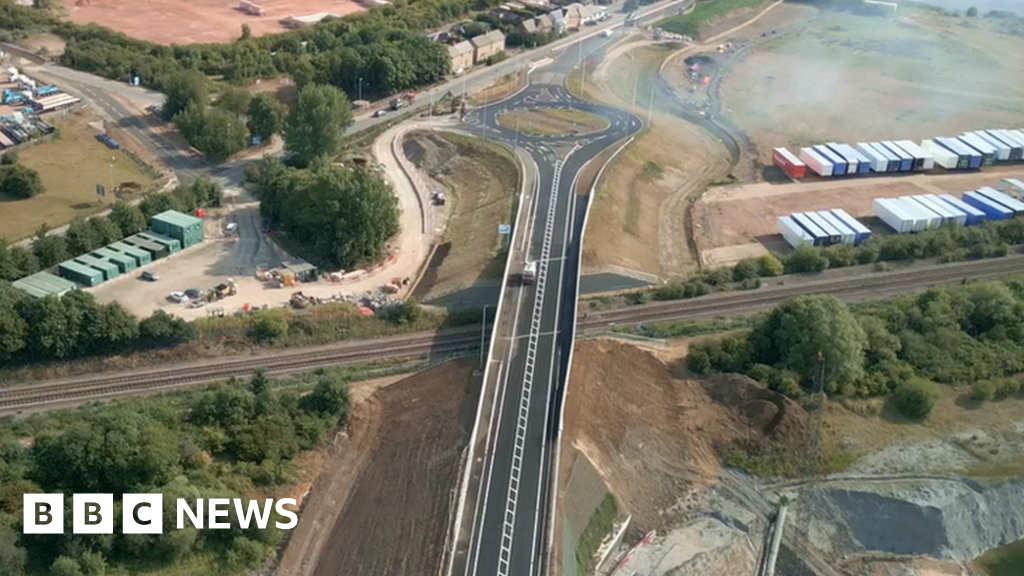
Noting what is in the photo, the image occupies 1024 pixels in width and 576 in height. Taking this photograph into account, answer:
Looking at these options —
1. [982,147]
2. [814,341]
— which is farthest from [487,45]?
[814,341]

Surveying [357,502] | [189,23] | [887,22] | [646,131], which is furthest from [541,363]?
[887,22]

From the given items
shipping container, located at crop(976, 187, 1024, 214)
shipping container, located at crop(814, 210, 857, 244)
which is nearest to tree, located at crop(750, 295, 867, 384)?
shipping container, located at crop(814, 210, 857, 244)

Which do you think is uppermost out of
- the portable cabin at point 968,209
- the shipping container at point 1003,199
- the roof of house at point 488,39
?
the roof of house at point 488,39

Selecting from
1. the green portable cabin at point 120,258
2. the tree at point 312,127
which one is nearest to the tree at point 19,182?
the green portable cabin at point 120,258

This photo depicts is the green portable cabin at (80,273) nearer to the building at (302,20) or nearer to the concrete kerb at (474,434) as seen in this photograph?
the concrete kerb at (474,434)

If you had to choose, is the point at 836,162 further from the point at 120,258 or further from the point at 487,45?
the point at 120,258

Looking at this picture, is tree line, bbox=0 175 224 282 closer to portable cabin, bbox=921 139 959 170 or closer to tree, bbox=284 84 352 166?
tree, bbox=284 84 352 166
